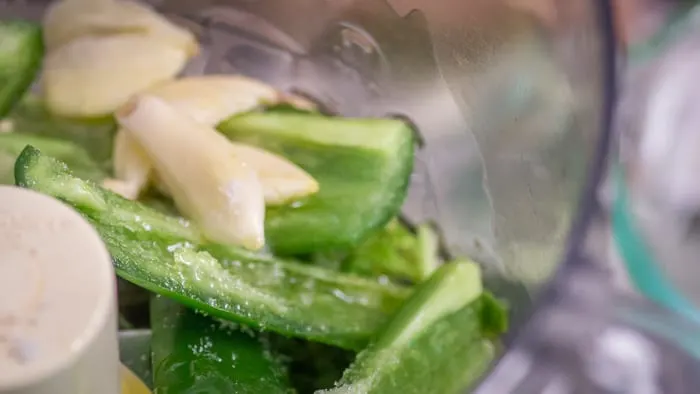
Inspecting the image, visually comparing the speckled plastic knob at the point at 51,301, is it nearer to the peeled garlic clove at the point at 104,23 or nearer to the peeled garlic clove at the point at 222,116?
the peeled garlic clove at the point at 222,116

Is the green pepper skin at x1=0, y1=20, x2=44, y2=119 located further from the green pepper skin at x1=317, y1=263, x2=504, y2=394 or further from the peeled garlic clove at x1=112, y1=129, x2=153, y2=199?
the green pepper skin at x1=317, y1=263, x2=504, y2=394

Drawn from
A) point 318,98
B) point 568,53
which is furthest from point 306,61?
point 568,53

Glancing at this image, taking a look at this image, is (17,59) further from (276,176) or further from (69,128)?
(276,176)

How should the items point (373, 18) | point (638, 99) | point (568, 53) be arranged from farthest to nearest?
1. point (638, 99)
2. point (373, 18)
3. point (568, 53)

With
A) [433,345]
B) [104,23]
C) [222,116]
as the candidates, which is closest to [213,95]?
[222,116]

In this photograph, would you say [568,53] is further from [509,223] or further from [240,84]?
[240,84]

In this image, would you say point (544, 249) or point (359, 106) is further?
point (359, 106)
